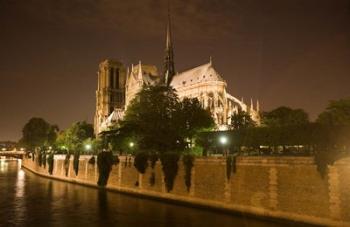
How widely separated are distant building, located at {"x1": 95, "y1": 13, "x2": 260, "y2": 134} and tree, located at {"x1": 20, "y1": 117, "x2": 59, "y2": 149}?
1080cm

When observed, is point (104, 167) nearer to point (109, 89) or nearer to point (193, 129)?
point (193, 129)

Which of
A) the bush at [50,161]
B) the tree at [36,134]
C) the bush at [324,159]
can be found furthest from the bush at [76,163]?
the tree at [36,134]

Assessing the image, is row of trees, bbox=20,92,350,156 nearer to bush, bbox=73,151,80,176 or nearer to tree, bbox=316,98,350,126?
tree, bbox=316,98,350,126

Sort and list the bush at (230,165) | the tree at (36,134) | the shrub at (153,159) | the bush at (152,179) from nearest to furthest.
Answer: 1. the bush at (230,165)
2. the bush at (152,179)
3. the shrub at (153,159)
4. the tree at (36,134)

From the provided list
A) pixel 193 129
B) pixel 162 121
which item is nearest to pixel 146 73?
pixel 193 129

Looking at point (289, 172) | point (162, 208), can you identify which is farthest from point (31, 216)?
point (289, 172)

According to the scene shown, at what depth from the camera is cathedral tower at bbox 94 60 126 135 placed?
97.9 m

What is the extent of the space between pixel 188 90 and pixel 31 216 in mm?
52759

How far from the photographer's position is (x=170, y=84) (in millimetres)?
80875

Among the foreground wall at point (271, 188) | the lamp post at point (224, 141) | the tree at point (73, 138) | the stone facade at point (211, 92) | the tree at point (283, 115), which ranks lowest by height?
the foreground wall at point (271, 188)

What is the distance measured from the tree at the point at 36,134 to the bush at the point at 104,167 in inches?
2172

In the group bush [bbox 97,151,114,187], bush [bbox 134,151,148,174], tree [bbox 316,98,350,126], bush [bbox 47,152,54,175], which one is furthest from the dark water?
tree [bbox 316,98,350,126]

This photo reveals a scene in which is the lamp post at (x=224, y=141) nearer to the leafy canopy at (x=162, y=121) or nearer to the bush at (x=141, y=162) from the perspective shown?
the leafy canopy at (x=162, y=121)

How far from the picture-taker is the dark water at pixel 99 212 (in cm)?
2154
